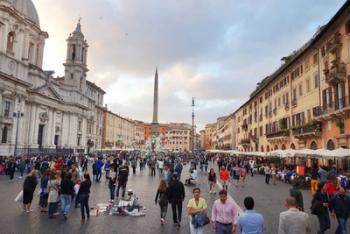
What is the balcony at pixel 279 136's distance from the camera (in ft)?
110

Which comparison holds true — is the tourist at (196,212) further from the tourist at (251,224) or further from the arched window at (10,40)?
the arched window at (10,40)

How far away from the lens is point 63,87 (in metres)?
61.0

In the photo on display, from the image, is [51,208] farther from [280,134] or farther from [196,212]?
[280,134]

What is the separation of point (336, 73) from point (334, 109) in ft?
8.98

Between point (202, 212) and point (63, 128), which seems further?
point (63, 128)

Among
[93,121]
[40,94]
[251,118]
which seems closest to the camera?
[40,94]

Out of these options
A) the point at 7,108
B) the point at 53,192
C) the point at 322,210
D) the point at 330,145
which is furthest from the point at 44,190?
the point at 7,108

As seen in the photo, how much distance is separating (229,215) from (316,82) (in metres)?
24.6

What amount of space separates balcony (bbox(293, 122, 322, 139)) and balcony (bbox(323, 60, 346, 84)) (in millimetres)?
4229

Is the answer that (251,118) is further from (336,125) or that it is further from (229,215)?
(229,215)

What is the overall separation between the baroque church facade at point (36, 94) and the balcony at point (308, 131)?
32.3 metres

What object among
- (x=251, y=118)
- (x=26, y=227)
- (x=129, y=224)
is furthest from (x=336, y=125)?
(x=251, y=118)

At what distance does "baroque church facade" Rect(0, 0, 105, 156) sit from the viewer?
39719 mm

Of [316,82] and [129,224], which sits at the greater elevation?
[316,82]
